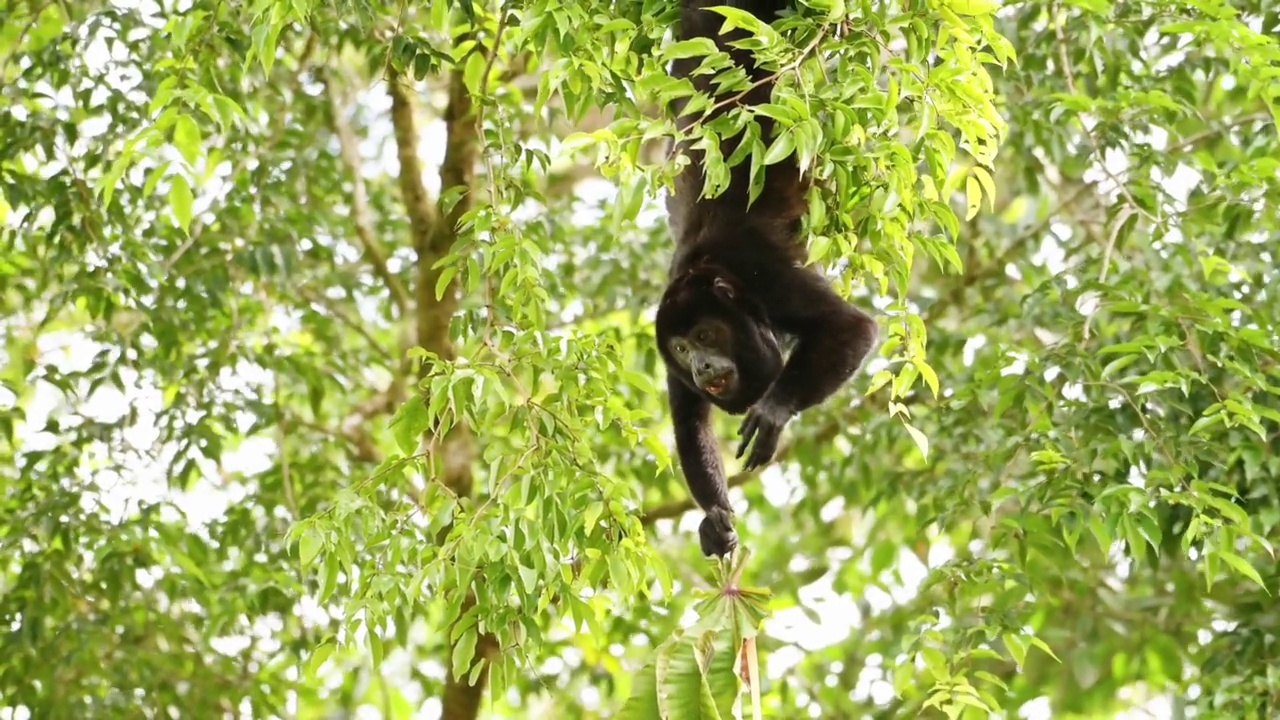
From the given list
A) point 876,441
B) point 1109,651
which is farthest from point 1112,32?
point 1109,651

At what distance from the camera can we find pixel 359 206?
532 centimetres

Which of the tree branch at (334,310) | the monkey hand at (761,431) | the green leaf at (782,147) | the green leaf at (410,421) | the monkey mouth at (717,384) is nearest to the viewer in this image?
the green leaf at (782,147)

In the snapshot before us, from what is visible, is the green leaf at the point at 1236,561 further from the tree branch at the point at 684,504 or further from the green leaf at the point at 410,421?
the tree branch at the point at 684,504

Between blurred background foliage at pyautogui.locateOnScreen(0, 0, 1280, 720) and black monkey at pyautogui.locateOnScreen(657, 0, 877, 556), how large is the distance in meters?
0.25

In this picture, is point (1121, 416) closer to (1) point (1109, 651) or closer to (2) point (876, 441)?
(2) point (876, 441)

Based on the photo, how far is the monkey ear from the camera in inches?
146

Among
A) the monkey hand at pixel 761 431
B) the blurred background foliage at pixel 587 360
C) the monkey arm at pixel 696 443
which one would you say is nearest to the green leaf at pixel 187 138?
the blurred background foliage at pixel 587 360

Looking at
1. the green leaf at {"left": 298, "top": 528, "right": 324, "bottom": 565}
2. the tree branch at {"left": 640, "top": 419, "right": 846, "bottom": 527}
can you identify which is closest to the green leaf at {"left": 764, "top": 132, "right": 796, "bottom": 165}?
the green leaf at {"left": 298, "top": 528, "right": 324, "bottom": 565}

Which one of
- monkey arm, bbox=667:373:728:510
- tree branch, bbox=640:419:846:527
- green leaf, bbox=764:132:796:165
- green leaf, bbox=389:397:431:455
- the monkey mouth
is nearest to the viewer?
Answer: green leaf, bbox=764:132:796:165

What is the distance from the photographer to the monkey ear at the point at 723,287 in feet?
12.2

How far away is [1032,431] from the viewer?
330 cm

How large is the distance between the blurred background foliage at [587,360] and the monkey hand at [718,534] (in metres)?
0.23

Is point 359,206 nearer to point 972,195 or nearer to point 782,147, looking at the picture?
point 972,195

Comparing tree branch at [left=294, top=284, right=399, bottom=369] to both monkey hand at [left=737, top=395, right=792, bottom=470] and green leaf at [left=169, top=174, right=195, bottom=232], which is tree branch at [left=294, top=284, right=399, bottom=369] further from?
green leaf at [left=169, top=174, right=195, bottom=232]
